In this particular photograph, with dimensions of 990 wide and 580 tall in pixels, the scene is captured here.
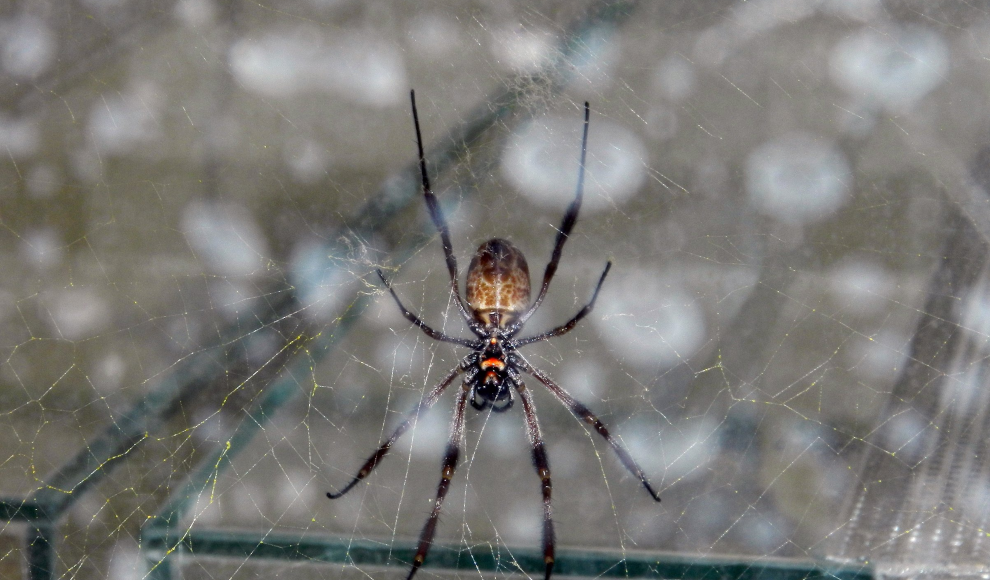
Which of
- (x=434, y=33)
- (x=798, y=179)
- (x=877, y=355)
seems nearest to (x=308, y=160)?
(x=434, y=33)

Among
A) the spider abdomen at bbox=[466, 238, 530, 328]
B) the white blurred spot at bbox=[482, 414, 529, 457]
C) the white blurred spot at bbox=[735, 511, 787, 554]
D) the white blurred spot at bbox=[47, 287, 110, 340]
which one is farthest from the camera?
the white blurred spot at bbox=[47, 287, 110, 340]

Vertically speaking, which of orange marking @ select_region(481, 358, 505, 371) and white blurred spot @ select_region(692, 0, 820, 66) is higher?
white blurred spot @ select_region(692, 0, 820, 66)

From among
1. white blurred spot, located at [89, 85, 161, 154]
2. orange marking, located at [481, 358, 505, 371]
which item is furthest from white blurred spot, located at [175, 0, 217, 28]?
orange marking, located at [481, 358, 505, 371]

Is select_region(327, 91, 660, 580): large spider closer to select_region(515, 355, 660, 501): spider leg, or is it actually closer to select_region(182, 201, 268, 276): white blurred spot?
select_region(515, 355, 660, 501): spider leg

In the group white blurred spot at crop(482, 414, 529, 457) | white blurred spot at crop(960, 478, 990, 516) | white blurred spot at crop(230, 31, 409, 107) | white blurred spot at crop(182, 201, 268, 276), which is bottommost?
white blurred spot at crop(960, 478, 990, 516)

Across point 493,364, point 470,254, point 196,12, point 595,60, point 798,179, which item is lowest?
point 493,364

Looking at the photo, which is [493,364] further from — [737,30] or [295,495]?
[737,30]

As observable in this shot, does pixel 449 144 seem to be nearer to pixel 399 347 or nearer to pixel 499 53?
pixel 499 53

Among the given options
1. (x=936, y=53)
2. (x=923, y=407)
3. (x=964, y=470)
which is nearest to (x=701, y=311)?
(x=923, y=407)
